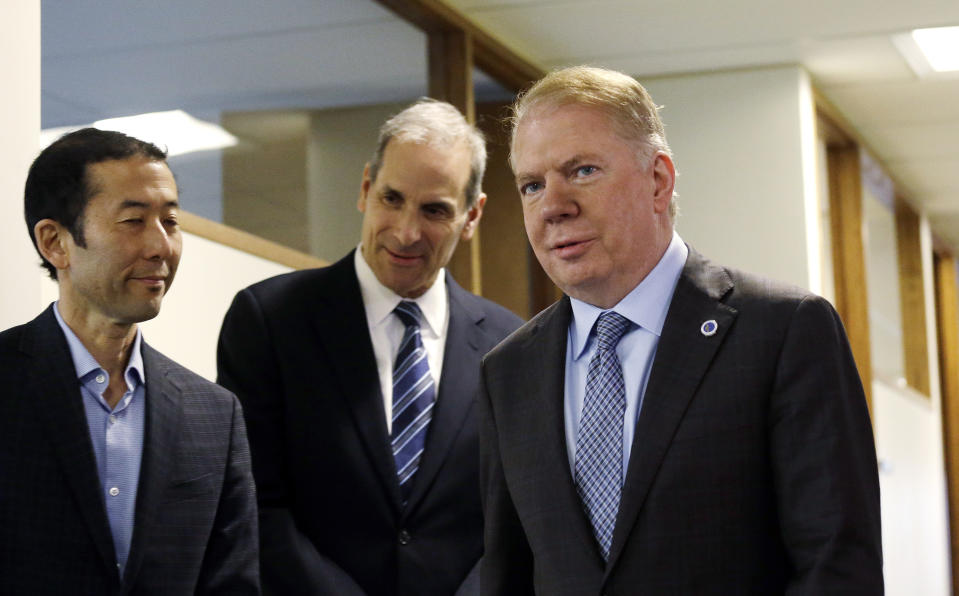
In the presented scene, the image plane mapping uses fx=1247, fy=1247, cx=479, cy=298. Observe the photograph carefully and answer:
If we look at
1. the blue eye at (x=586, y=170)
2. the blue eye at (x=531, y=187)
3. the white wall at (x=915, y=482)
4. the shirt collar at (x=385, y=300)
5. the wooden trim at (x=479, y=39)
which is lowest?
the white wall at (x=915, y=482)

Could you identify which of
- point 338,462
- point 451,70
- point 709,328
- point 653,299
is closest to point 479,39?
point 451,70

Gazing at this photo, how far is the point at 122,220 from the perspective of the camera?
7.18ft

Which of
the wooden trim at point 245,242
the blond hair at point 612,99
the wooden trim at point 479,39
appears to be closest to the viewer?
the blond hair at point 612,99

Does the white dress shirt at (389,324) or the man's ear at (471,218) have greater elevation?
the man's ear at (471,218)

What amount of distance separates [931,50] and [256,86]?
3.32 metres

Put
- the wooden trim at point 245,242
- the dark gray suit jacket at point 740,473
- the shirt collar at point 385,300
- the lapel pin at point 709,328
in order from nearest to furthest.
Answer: the dark gray suit jacket at point 740,473 → the lapel pin at point 709,328 → the shirt collar at point 385,300 → the wooden trim at point 245,242

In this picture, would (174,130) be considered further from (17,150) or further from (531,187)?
(531,187)

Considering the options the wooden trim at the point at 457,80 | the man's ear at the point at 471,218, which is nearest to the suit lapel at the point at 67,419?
the man's ear at the point at 471,218

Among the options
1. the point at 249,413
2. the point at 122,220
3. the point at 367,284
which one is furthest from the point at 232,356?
the point at 122,220

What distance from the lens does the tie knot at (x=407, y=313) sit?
2842 mm

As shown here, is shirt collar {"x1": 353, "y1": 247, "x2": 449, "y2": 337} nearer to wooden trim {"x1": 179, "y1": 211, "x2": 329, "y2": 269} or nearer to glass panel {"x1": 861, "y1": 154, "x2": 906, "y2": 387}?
wooden trim {"x1": 179, "y1": 211, "x2": 329, "y2": 269}

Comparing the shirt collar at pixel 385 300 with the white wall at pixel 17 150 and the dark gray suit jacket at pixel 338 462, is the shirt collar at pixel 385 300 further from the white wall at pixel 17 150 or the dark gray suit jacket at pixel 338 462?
the white wall at pixel 17 150

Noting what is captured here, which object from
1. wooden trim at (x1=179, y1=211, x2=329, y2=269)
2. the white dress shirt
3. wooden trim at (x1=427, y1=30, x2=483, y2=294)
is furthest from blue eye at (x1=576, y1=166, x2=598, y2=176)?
wooden trim at (x1=427, y1=30, x2=483, y2=294)

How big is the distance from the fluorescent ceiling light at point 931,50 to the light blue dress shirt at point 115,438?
420cm
